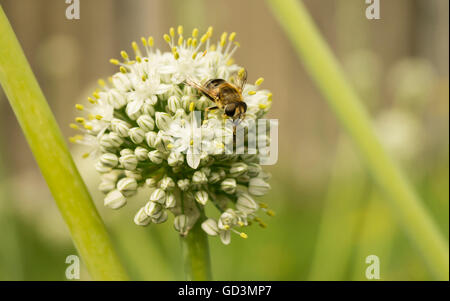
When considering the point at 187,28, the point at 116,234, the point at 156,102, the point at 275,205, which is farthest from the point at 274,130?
the point at 275,205

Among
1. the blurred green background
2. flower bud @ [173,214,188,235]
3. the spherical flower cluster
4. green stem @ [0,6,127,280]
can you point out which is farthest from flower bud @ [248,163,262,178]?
the blurred green background

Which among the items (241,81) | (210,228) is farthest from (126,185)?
(241,81)

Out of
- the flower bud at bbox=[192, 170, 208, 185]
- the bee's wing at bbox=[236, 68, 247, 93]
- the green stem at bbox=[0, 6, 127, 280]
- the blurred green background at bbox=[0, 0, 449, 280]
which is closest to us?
the green stem at bbox=[0, 6, 127, 280]

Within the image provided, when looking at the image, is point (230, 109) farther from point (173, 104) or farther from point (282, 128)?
point (282, 128)

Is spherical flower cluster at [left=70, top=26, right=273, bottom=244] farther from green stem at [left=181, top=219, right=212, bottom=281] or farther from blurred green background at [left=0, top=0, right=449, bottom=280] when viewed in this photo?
blurred green background at [left=0, top=0, right=449, bottom=280]

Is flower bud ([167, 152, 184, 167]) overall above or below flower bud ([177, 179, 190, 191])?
above

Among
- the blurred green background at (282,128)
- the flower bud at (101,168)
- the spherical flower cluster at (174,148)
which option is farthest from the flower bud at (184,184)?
the blurred green background at (282,128)
